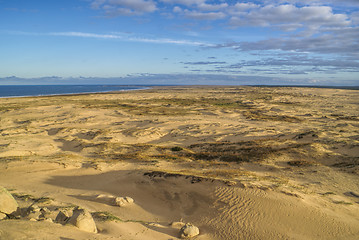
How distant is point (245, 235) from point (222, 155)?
921cm

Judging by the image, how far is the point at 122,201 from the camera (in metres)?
9.69

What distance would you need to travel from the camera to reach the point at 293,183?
1166 cm

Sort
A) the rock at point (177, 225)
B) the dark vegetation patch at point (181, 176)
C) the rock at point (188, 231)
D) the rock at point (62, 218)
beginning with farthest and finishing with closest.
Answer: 1. the dark vegetation patch at point (181, 176)
2. the rock at point (177, 225)
3. the rock at point (188, 231)
4. the rock at point (62, 218)

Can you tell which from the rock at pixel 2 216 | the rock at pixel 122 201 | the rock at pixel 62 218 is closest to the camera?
the rock at pixel 2 216

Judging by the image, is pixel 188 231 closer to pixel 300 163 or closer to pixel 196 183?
pixel 196 183

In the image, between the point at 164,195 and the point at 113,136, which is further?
the point at 113,136

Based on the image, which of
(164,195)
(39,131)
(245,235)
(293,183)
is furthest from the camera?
(39,131)

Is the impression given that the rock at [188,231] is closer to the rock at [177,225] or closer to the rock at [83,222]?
the rock at [177,225]

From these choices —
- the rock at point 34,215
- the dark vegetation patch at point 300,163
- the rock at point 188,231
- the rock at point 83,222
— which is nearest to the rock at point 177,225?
the rock at point 188,231

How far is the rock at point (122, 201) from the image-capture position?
9547 mm

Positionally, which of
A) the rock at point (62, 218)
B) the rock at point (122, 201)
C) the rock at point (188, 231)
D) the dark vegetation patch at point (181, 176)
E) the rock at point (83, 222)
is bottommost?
the rock at point (122, 201)

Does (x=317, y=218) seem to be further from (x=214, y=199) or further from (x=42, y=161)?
(x=42, y=161)

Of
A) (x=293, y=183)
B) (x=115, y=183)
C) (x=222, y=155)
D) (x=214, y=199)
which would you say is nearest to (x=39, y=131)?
(x=115, y=183)

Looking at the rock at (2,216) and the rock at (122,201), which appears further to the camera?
the rock at (122,201)
